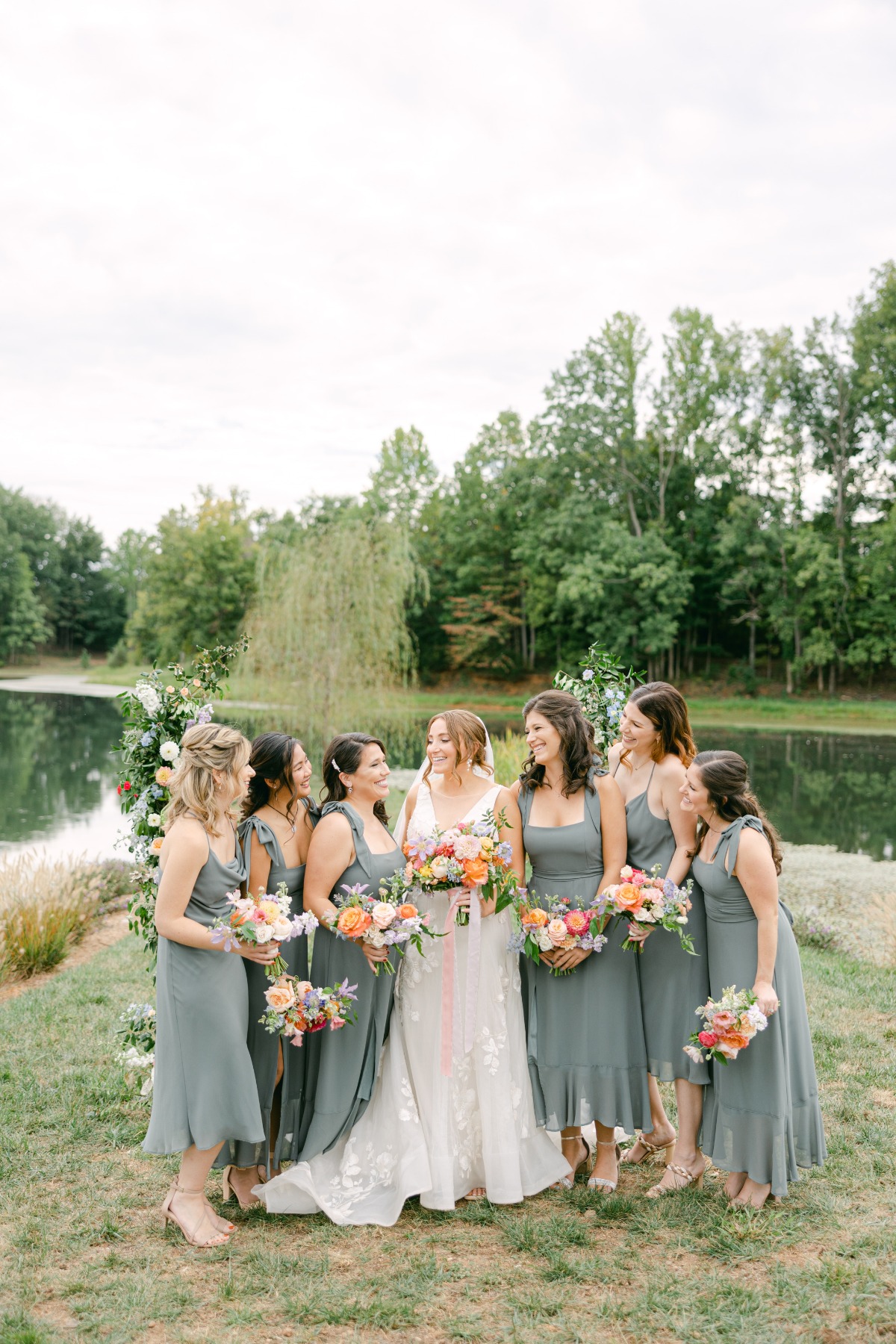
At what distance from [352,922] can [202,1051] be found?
0.79 meters

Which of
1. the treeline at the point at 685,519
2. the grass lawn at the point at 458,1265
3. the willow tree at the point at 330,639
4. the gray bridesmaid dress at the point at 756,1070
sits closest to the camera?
the grass lawn at the point at 458,1265

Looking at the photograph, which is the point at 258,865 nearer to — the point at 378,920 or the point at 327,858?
the point at 327,858

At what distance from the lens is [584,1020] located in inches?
176

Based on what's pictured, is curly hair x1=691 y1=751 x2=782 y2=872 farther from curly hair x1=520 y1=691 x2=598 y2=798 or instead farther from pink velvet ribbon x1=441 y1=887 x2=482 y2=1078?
pink velvet ribbon x1=441 y1=887 x2=482 y2=1078

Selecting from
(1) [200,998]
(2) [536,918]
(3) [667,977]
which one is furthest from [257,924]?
(3) [667,977]

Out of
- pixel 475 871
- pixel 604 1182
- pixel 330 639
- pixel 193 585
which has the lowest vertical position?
pixel 604 1182

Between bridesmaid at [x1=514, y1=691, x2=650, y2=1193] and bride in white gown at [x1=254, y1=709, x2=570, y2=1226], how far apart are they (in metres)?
0.10

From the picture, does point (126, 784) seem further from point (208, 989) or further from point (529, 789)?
point (529, 789)

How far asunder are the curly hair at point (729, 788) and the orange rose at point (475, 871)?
1.05 metres

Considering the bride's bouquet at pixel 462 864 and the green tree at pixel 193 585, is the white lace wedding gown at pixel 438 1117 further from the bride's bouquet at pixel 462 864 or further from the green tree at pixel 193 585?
the green tree at pixel 193 585

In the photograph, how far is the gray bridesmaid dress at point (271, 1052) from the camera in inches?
169

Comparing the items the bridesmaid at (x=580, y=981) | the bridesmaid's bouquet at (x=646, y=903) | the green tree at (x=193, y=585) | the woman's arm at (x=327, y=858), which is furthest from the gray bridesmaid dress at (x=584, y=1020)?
the green tree at (x=193, y=585)

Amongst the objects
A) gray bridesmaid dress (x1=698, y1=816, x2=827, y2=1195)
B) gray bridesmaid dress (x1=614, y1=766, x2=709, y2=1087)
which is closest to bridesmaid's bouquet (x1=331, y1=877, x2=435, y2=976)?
gray bridesmaid dress (x1=614, y1=766, x2=709, y2=1087)

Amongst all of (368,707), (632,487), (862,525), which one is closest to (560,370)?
(632,487)
